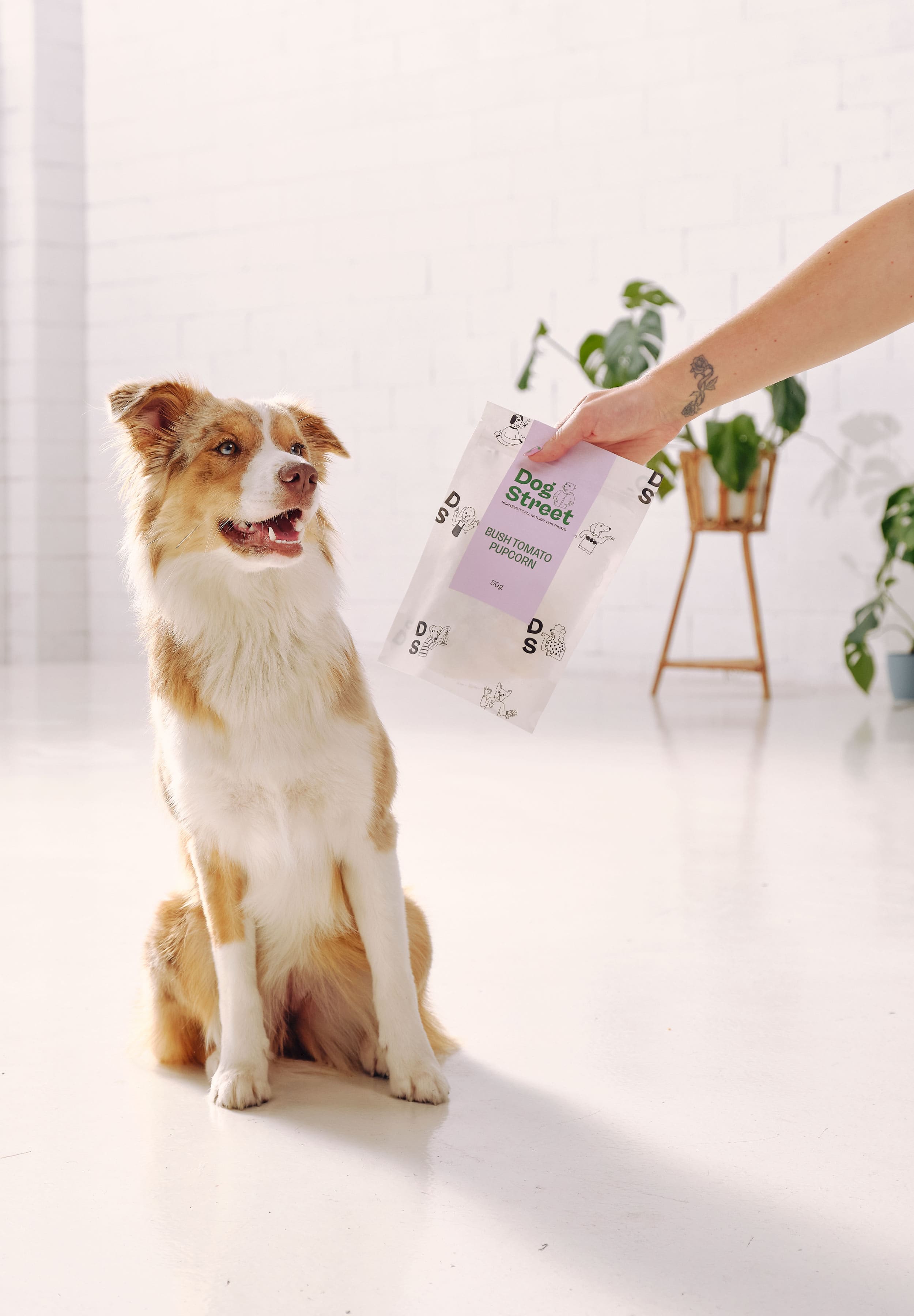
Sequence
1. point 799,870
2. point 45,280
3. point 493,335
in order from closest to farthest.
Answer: point 799,870, point 493,335, point 45,280

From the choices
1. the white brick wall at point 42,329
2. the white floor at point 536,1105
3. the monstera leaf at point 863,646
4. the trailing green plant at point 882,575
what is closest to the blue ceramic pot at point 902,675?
the trailing green plant at point 882,575

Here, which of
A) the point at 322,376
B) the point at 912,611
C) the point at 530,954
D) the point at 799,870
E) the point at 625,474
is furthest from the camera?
the point at 322,376

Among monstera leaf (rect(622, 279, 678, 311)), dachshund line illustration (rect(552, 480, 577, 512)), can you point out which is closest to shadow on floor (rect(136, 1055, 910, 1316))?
dachshund line illustration (rect(552, 480, 577, 512))

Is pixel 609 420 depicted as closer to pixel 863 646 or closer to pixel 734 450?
pixel 734 450

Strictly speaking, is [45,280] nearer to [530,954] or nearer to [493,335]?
[493,335]

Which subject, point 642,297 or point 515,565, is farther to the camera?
point 642,297

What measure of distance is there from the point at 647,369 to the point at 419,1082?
14.3ft

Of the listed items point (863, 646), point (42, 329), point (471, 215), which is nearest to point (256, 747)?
point (863, 646)

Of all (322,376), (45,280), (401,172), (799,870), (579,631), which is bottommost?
(799,870)

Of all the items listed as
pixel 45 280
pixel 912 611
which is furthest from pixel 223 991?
pixel 45 280

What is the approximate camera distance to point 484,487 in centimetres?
150

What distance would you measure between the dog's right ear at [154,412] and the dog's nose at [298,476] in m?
0.17

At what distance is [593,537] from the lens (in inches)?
57.7

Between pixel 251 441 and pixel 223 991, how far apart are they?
69 centimetres
